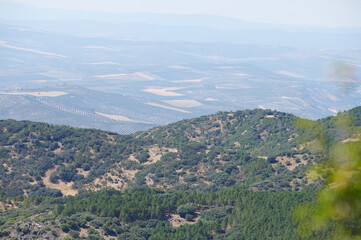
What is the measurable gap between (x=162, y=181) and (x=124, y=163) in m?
9.25

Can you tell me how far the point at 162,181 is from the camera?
242 feet

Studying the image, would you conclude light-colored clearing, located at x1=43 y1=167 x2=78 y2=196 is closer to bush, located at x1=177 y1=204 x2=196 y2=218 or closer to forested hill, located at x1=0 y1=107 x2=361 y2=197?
forested hill, located at x1=0 y1=107 x2=361 y2=197

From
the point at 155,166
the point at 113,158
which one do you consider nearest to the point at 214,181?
the point at 155,166

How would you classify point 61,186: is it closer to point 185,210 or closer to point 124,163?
point 124,163

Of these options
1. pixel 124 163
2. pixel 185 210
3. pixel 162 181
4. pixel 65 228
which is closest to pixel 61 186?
pixel 124 163

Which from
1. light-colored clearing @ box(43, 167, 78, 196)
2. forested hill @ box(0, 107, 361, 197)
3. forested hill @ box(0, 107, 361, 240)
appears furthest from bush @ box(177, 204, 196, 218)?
light-colored clearing @ box(43, 167, 78, 196)

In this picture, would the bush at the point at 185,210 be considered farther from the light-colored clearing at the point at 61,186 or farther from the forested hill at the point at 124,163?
the light-colored clearing at the point at 61,186

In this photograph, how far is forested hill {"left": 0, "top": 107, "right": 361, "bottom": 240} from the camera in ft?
141

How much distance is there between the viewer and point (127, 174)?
76688mm

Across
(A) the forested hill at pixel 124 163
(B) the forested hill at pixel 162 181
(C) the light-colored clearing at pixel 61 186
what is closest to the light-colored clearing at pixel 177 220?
(B) the forested hill at pixel 162 181

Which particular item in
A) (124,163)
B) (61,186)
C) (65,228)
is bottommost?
(61,186)

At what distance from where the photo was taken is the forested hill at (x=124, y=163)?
230 ft

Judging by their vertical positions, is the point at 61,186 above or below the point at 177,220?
below

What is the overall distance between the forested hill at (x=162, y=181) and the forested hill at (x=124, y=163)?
18 cm
